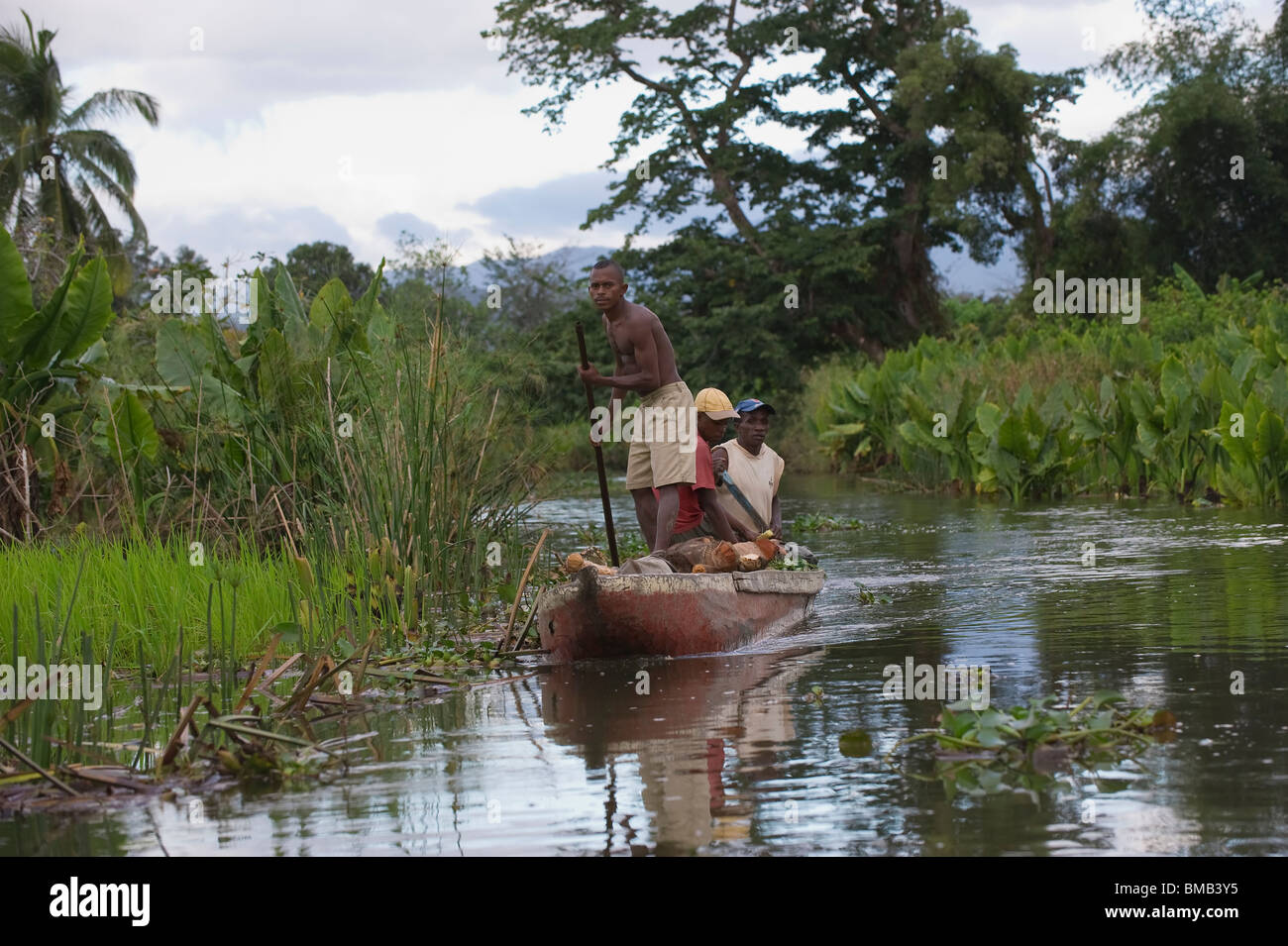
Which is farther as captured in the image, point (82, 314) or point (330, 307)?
point (330, 307)

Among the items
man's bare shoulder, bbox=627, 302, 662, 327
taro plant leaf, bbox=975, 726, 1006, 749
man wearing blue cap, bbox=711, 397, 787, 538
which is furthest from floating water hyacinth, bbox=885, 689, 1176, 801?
man wearing blue cap, bbox=711, 397, 787, 538

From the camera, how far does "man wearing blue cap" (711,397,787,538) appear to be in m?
9.34

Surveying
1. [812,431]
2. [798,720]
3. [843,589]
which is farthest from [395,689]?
[812,431]

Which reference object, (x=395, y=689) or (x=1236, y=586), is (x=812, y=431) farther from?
(x=395, y=689)

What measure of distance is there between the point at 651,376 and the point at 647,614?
5.29ft

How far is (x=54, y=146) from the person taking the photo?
33125 mm

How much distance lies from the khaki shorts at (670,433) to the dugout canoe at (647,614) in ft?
2.58

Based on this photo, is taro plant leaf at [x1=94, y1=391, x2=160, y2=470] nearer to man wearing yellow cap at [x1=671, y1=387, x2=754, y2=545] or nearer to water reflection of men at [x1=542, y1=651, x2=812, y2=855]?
man wearing yellow cap at [x1=671, y1=387, x2=754, y2=545]

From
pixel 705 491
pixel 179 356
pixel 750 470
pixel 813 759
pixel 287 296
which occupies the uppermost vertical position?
pixel 287 296

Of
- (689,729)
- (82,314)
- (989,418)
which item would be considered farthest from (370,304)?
(989,418)

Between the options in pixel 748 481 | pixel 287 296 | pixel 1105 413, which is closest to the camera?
pixel 748 481

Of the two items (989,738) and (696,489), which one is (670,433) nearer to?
(696,489)

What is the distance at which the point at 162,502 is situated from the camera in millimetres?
10078
